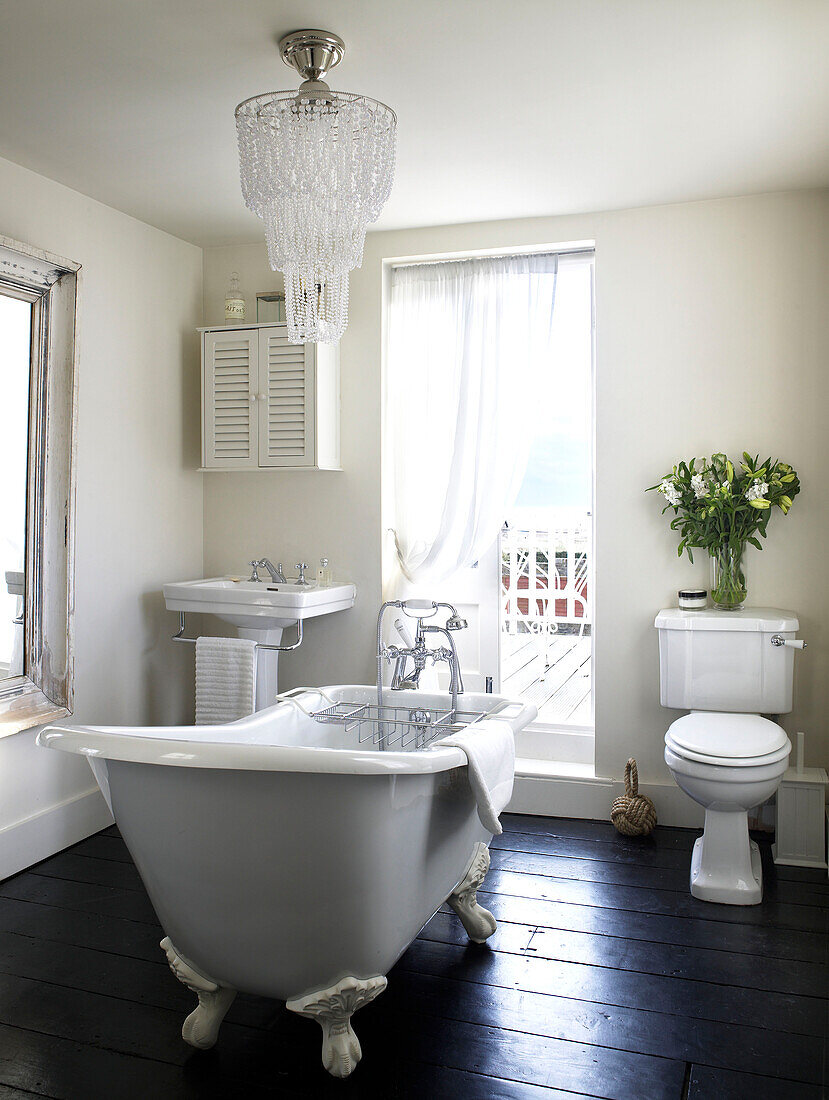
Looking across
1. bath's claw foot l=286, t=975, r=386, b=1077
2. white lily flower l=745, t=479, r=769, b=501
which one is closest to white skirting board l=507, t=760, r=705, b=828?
white lily flower l=745, t=479, r=769, b=501

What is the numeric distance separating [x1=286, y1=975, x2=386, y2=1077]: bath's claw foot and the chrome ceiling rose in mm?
2199

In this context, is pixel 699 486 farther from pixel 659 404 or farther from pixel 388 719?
pixel 388 719

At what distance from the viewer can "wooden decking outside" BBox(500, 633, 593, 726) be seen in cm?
381

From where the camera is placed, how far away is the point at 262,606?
3367mm

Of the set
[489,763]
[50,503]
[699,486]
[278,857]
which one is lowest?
[278,857]

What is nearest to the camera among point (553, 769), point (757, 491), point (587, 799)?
point (757, 491)

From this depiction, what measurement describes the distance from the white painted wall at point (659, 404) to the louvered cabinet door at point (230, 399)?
37 cm

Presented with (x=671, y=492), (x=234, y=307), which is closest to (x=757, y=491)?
(x=671, y=492)

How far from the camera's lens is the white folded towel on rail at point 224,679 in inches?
134

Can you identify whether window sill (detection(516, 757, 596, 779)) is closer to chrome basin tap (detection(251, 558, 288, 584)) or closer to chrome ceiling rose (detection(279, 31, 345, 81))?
chrome basin tap (detection(251, 558, 288, 584))

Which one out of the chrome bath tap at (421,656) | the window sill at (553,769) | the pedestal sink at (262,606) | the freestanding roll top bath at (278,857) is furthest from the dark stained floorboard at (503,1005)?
the pedestal sink at (262,606)

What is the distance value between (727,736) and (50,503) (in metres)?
2.42

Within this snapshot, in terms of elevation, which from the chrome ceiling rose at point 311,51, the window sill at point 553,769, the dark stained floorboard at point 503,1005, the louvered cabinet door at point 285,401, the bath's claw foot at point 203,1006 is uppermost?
the chrome ceiling rose at point 311,51

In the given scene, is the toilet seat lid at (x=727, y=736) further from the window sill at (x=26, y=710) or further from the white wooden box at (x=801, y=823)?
the window sill at (x=26, y=710)
